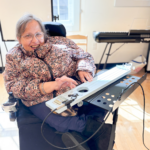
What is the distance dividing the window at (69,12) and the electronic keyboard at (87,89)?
1597 mm

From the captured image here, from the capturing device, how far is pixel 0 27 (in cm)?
197

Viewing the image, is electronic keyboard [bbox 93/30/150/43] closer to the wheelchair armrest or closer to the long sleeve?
the long sleeve

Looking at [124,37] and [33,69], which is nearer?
[33,69]

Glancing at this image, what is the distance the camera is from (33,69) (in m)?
0.89

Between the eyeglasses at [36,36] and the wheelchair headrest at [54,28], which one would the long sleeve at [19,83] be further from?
the wheelchair headrest at [54,28]

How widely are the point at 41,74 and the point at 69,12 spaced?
5.87ft

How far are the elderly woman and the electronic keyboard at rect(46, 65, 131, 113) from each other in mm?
68

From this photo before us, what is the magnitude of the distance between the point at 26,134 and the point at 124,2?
7.62ft

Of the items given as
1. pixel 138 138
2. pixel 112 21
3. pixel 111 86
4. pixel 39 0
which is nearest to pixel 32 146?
pixel 111 86

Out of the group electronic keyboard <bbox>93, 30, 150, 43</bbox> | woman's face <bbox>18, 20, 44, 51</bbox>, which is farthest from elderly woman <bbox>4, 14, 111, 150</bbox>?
electronic keyboard <bbox>93, 30, 150, 43</bbox>

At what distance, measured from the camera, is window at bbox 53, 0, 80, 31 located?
224cm

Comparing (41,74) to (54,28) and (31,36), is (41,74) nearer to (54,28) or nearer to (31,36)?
(31,36)

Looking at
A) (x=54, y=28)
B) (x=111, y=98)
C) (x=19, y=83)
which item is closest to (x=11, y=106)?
(x=19, y=83)

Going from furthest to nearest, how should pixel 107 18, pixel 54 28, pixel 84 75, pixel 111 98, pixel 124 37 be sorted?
pixel 107 18
pixel 124 37
pixel 54 28
pixel 84 75
pixel 111 98
